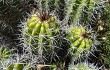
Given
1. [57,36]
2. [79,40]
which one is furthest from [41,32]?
[79,40]

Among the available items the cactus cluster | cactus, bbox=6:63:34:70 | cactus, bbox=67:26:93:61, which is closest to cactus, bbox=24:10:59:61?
the cactus cluster

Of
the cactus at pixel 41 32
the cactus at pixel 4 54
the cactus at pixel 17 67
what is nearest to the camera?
the cactus at pixel 17 67

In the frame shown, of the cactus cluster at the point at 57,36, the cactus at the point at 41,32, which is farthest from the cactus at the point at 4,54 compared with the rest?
the cactus at the point at 41,32

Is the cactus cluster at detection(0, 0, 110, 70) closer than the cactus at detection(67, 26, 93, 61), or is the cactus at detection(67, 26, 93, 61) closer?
the cactus cluster at detection(0, 0, 110, 70)

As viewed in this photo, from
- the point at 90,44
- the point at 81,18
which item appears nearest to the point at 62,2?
the point at 81,18

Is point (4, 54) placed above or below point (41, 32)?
below

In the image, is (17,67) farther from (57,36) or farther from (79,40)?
(79,40)

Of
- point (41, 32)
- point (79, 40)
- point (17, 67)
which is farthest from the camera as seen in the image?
point (79, 40)

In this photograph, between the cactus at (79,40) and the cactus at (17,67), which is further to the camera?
the cactus at (79,40)

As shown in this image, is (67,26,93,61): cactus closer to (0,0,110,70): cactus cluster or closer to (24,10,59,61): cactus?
(0,0,110,70): cactus cluster

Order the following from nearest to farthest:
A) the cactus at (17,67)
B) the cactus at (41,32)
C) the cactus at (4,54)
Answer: the cactus at (17,67) < the cactus at (41,32) < the cactus at (4,54)

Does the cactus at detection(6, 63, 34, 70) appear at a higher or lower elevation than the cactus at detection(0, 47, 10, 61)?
lower

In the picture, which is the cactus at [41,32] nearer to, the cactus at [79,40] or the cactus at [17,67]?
the cactus at [79,40]
